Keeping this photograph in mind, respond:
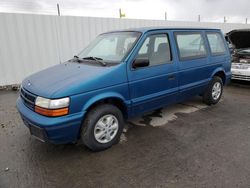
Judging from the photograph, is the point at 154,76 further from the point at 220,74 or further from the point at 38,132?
the point at 220,74

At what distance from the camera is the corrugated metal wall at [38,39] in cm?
748

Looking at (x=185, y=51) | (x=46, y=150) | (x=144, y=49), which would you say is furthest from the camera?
(x=185, y=51)

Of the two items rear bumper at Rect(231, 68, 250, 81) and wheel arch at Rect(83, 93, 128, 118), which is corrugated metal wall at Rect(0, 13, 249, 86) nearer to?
rear bumper at Rect(231, 68, 250, 81)

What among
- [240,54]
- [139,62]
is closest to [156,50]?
[139,62]

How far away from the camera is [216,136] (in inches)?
156

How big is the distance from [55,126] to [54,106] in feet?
0.83

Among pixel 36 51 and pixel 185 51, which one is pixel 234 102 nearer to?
pixel 185 51

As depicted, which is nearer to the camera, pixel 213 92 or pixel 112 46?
pixel 112 46

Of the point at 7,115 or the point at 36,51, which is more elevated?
the point at 36,51

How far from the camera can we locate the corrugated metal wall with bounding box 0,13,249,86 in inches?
295

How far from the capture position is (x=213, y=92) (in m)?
5.52

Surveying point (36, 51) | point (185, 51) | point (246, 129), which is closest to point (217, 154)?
point (246, 129)

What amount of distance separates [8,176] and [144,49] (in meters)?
2.70

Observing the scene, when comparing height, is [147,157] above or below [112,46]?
below
